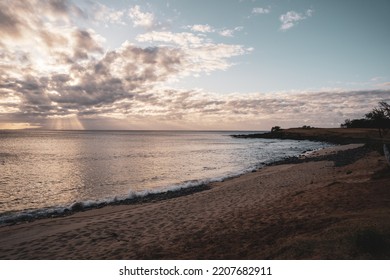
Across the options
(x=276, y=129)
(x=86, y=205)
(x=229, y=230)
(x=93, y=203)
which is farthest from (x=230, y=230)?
(x=276, y=129)

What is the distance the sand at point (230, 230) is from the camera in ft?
21.7

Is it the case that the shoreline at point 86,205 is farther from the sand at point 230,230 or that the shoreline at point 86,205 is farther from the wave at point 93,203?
→ the sand at point 230,230

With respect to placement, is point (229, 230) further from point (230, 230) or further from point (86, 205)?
point (86, 205)

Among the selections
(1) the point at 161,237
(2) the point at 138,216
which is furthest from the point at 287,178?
(1) the point at 161,237

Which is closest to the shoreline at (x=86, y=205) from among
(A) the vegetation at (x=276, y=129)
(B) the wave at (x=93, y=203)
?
(B) the wave at (x=93, y=203)

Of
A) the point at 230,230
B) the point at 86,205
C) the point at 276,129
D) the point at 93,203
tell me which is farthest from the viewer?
the point at 276,129

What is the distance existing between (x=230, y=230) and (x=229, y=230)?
0.04 meters

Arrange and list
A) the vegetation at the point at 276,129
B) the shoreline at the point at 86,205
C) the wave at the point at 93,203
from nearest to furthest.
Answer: the shoreline at the point at 86,205 → the wave at the point at 93,203 → the vegetation at the point at 276,129

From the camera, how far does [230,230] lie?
31.2ft

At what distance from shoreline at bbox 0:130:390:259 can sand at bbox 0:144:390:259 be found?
0.07 ft

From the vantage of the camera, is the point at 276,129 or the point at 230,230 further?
the point at 276,129

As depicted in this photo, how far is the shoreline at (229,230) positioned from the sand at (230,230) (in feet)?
0.07

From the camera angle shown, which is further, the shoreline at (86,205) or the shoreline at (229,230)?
the shoreline at (86,205)
